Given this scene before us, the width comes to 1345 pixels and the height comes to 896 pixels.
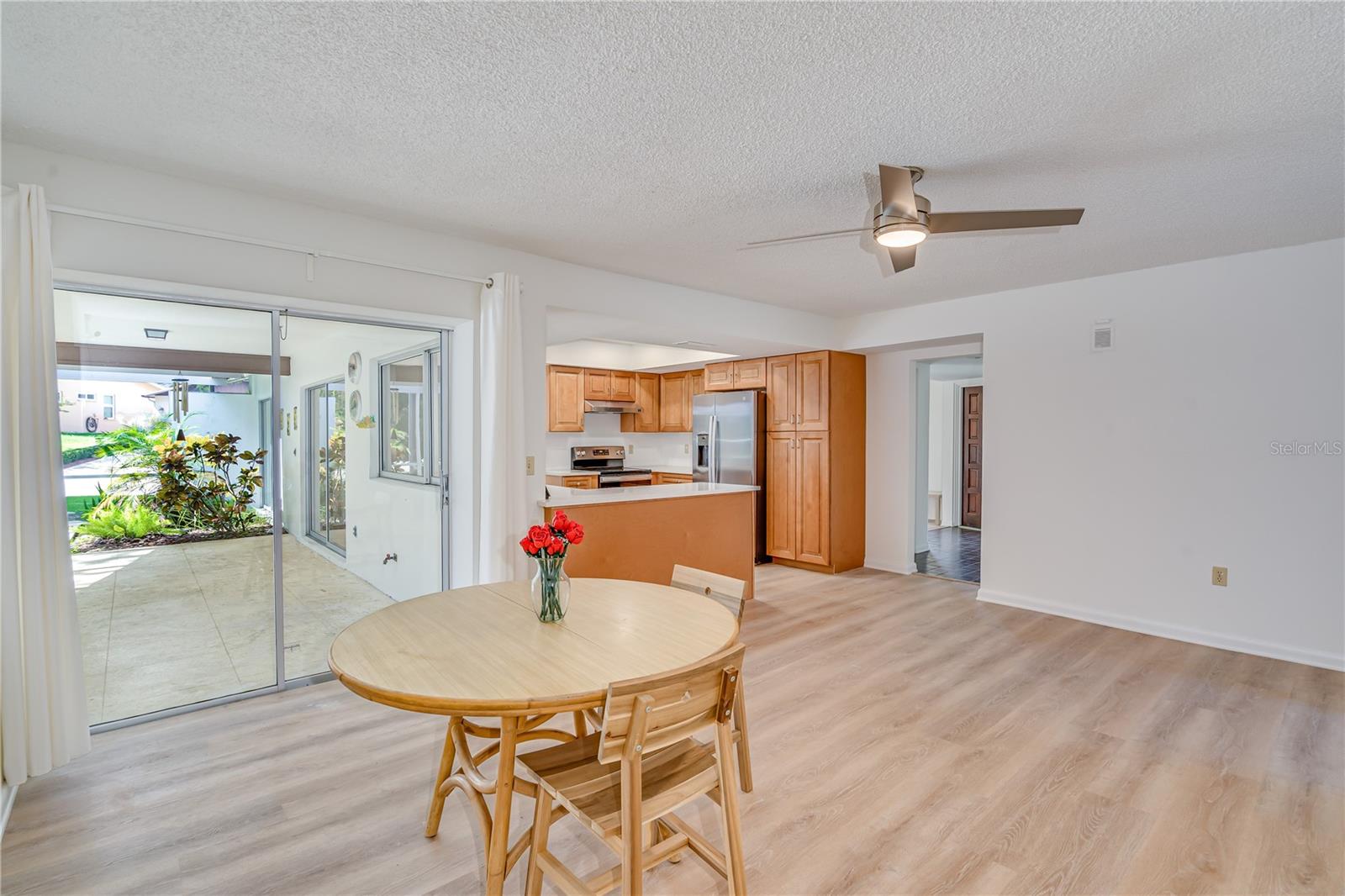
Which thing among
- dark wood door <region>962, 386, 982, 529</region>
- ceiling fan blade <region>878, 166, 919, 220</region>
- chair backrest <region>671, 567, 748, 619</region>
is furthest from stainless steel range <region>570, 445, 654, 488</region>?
ceiling fan blade <region>878, 166, 919, 220</region>

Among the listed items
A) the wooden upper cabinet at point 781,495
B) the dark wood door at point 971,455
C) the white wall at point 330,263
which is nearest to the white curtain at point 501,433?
the white wall at point 330,263

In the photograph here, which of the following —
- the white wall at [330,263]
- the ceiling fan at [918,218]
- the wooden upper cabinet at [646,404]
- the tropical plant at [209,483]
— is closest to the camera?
the ceiling fan at [918,218]

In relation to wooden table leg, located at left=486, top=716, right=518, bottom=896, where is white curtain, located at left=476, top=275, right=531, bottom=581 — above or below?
above

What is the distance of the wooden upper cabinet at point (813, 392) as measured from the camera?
590 cm

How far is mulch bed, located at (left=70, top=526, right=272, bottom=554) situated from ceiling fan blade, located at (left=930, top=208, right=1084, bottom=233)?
3.51 metres

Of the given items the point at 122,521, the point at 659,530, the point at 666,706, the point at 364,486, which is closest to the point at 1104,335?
the point at 659,530

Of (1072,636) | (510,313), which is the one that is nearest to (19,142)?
(510,313)

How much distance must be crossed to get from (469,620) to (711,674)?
938 mm

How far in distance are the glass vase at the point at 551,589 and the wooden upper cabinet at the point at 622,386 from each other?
5.49m

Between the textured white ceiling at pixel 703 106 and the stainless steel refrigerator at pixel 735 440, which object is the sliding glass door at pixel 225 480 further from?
the stainless steel refrigerator at pixel 735 440

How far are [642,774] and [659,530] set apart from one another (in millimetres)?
2730

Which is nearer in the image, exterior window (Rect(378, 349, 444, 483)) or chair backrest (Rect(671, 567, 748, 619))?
chair backrest (Rect(671, 567, 748, 619))

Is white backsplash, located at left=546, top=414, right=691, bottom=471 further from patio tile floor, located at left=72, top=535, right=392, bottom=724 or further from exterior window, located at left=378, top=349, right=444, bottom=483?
patio tile floor, located at left=72, top=535, right=392, bottom=724

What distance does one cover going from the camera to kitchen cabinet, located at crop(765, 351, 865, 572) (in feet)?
19.5
